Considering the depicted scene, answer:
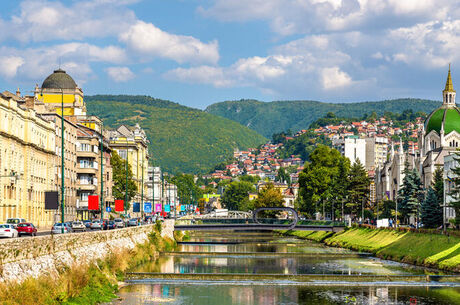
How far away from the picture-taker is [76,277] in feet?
157

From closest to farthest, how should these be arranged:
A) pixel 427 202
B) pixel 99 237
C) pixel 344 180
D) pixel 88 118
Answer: pixel 99 237 → pixel 427 202 → pixel 344 180 → pixel 88 118

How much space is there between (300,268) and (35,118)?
46.5 meters

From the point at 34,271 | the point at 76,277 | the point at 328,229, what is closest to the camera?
the point at 34,271

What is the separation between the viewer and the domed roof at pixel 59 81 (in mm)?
161837

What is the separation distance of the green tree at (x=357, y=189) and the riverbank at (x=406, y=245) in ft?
70.1

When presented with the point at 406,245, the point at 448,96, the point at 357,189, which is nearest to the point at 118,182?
the point at 357,189

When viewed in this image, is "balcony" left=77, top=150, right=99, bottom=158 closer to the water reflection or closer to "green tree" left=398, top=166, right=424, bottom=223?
"green tree" left=398, top=166, right=424, bottom=223

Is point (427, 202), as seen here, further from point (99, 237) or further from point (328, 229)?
point (99, 237)

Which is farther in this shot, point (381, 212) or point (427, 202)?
point (381, 212)

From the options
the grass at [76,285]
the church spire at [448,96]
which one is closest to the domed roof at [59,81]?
the church spire at [448,96]

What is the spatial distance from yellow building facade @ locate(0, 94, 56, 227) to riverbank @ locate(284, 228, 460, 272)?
45209 mm

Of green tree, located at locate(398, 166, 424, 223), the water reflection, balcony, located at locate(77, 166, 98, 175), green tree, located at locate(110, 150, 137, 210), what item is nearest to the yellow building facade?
balcony, located at locate(77, 166, 98, 175)

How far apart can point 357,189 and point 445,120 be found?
141 feet

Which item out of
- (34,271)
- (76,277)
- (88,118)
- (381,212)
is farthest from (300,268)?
(88,118)
